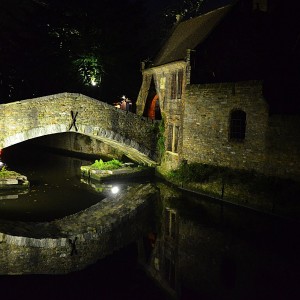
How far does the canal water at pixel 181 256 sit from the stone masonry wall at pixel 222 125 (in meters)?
2.07

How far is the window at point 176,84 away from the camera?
20.7 m

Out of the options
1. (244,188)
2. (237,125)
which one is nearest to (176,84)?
(237,125)

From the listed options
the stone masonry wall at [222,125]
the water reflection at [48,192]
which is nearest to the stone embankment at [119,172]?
the water reflection at [48,192]

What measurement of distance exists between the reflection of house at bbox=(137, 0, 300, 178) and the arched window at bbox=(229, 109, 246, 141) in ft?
0.15

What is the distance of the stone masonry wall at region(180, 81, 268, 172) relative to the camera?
1630 cm

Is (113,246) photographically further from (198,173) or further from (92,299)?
(198,173)

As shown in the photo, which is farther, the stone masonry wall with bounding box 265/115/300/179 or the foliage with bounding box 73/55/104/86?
the foliage with bounding box 73/55/104/86

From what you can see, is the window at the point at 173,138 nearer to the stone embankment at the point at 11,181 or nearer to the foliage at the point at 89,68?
the stone embankment at the point at 11,181

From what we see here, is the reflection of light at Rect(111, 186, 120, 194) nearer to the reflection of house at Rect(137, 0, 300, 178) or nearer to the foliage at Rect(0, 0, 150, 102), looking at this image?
the reflection of house at Rect(137, 0, 300, 178)

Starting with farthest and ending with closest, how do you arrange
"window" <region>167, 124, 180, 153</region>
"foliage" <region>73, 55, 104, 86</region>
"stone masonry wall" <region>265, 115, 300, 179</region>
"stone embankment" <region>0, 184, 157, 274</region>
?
"foliage" <region>73, 55, 104, 86</region> < "window" <region>167, 124, 180, 153</region> < "stone masonry wall" <region>265, 115, 300, 179</region> < "stone embankment" <region>0, 184, 157, 274</region>

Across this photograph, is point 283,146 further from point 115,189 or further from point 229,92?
point 115,189

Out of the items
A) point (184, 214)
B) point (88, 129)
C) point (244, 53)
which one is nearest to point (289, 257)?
point (184, 214)

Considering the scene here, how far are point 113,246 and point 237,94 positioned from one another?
904 centimetres

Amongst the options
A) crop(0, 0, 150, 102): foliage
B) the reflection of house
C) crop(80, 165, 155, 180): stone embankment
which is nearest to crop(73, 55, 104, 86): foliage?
crop(0, 0, 150, 102): foliage
